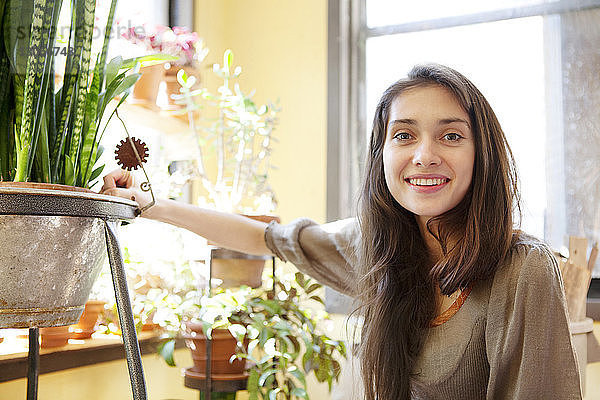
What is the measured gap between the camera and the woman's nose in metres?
1.22

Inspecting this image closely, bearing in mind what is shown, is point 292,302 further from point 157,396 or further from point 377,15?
point 377,15

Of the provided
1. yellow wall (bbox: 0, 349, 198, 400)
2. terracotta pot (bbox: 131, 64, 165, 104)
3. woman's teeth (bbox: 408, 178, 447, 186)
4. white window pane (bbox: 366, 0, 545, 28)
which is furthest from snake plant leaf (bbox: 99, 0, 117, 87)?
white window pane (bbox: 366, 0, 545, 28)

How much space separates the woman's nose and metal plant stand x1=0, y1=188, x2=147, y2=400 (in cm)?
58

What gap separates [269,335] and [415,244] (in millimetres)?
489

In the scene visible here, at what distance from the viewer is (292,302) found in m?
1.83

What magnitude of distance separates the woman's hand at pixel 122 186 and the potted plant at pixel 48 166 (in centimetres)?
11

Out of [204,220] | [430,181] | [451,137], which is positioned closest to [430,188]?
[430,181]

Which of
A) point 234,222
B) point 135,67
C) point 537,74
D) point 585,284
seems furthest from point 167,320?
point 537,74

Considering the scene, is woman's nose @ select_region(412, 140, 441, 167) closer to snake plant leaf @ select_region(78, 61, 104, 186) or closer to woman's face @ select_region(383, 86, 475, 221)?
woman's face @ select_region(383, 86, 475, 221)

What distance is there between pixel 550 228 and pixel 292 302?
3.96 feet

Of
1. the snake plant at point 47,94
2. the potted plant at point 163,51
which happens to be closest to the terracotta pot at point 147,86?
the potted plant at point 163,51

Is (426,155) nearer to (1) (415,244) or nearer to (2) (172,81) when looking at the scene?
(1) (415,244)

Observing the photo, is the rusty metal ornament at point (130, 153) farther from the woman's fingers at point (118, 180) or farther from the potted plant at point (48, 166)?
the woman's fingers at point (118, 180)

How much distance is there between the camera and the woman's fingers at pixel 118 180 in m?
1.16
